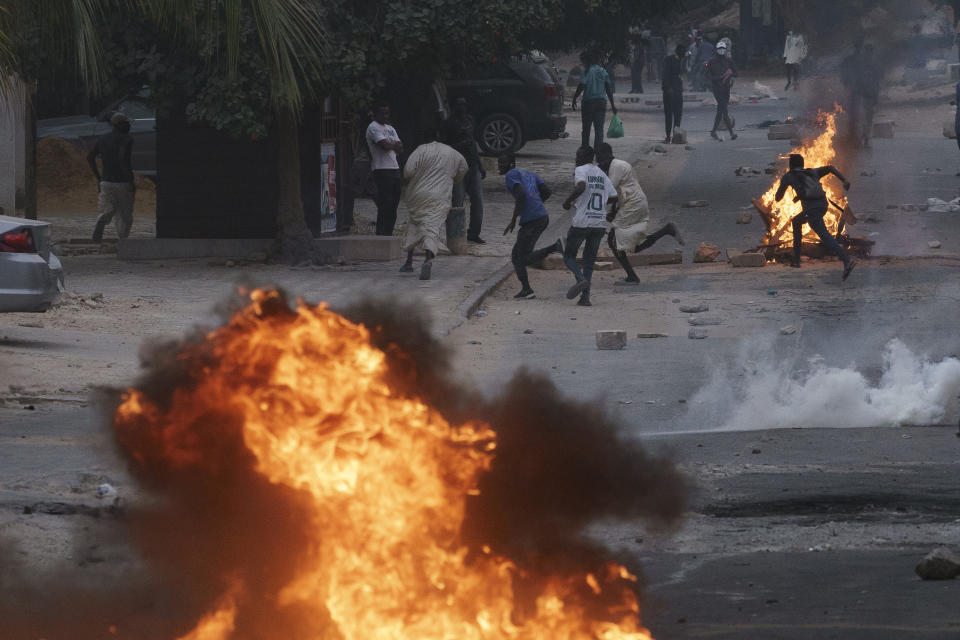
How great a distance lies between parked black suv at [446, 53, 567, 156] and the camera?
26359 mm

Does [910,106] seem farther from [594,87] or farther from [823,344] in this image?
[823,344]

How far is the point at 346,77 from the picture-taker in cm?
1590

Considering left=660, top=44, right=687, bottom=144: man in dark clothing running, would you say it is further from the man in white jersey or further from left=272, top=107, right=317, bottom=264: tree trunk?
the man in white jersey

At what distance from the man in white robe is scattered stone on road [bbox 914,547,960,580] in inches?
391

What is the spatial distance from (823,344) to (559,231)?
842cm

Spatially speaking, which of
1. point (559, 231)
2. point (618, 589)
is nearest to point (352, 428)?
point (618, 589)

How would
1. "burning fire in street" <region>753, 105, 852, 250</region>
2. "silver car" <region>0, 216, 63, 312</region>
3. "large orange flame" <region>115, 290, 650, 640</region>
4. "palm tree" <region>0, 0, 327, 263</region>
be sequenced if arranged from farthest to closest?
"burning fire in street" <region>753, 105, 852, 250</region> < "silver car" <region>0, 216, 63, 312</region> < "palm tree" <region>0, 0, 327, 263</region> < "large orange flame" <region>115, 290, 650, 640</region>

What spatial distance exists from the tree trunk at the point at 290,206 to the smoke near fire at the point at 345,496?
1238 centimetres

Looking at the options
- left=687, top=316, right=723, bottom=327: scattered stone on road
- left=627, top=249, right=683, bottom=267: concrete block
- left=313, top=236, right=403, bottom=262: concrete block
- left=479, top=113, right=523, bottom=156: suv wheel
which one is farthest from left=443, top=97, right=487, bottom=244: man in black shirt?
left=479, top=113, right=523, bottom=156: suv wheel

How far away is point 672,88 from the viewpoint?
29344 millimetres

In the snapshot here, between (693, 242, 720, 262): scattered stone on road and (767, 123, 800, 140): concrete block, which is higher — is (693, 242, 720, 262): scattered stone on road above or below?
below

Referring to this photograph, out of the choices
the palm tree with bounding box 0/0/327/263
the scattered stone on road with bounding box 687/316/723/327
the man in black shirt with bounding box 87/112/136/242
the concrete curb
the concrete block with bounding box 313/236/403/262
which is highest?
the palm tree with bounding box 0/0/327/263

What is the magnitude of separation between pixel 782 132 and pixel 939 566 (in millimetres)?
26442

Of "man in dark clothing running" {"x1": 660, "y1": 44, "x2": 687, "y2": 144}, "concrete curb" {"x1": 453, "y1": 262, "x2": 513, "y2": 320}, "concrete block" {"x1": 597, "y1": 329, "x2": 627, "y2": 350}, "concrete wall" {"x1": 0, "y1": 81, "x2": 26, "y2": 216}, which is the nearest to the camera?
"concrete block" {"x1": 597, "y1": 329, "x2": 627, "y2": 350}
